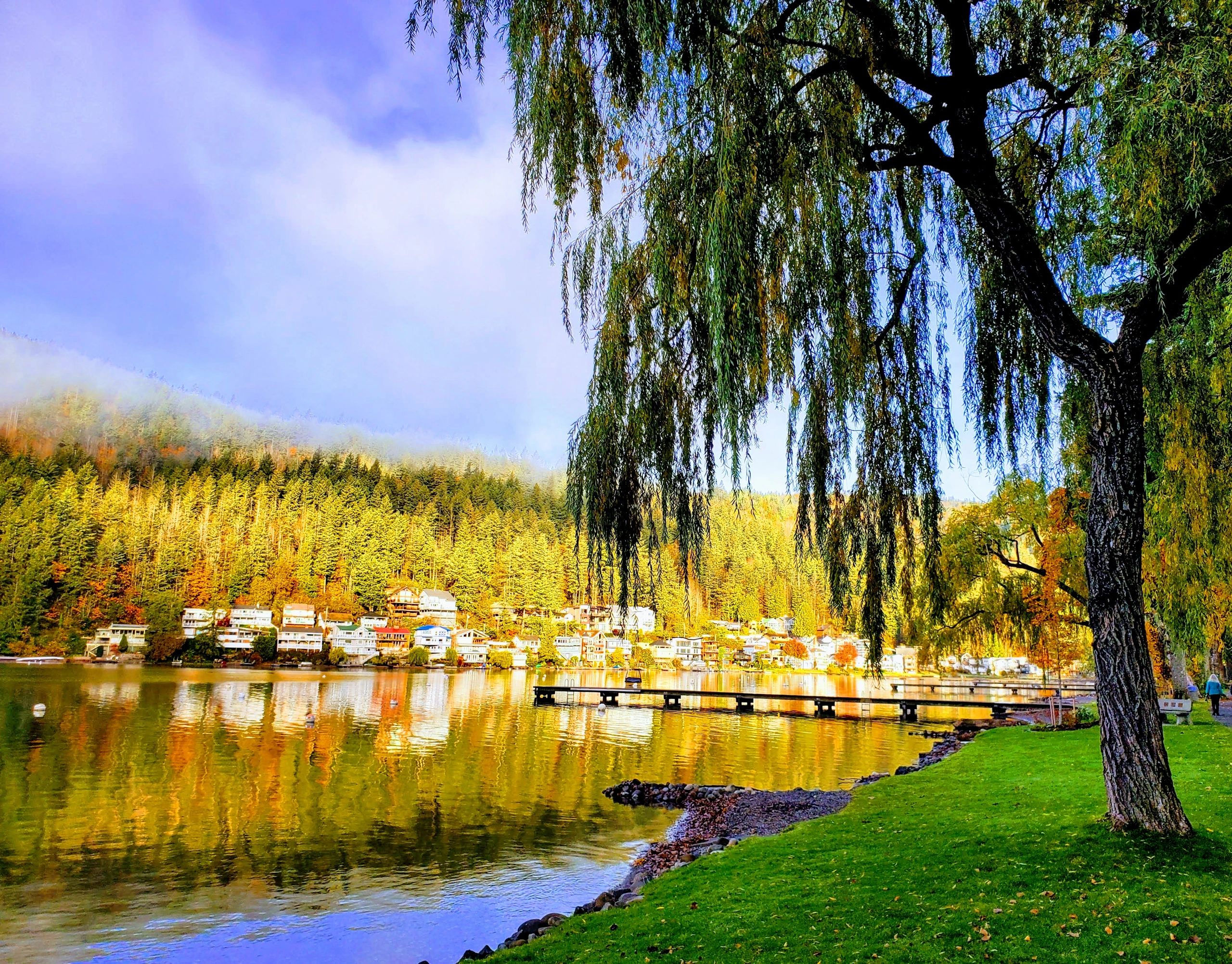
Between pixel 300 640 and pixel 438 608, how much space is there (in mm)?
25331

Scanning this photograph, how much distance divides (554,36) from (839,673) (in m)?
107

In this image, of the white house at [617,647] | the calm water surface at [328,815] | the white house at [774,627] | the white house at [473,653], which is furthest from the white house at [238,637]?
the white house at [774,627]

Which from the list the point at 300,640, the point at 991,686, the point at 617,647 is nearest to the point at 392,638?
the point at 300,640

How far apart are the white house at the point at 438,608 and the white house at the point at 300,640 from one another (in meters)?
19.6

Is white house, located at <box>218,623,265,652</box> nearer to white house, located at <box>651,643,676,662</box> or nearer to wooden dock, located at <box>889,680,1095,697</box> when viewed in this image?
white house, located at <box>651,643,676,662</box>

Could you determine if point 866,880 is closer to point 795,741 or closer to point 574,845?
point 574,845

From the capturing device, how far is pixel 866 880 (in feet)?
22.3

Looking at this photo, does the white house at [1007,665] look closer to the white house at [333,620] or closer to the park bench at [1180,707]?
the white house at [333,620]

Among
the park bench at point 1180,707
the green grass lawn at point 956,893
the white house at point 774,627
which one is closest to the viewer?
the green grass lawn at point 956,893

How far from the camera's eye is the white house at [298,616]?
306ft

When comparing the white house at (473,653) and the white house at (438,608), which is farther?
the white house at (438,608)

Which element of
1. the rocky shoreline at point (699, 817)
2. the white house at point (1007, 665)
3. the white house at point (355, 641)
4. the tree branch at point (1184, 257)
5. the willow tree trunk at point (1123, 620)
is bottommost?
the white house at point (1007, 665)

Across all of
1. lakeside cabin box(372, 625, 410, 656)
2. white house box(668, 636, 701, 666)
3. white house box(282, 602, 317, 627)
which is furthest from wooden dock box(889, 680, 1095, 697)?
white house box(282, 602, 317, 627)

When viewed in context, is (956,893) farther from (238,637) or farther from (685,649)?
(685,649)
